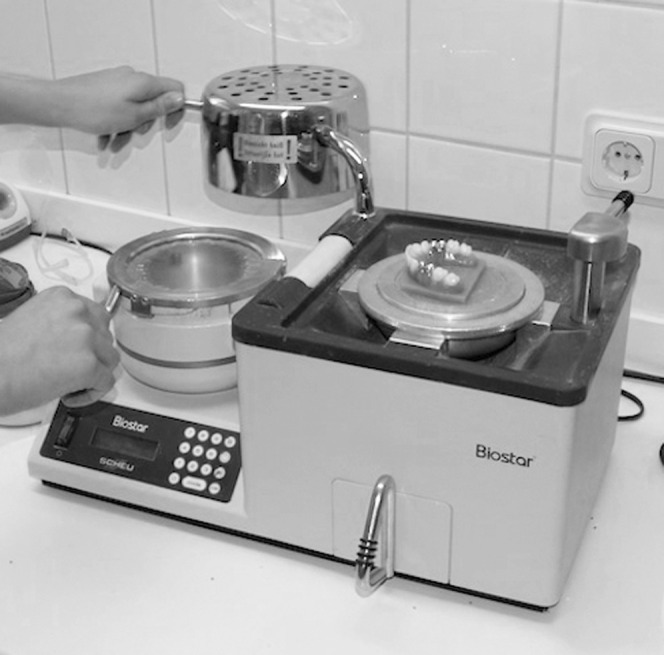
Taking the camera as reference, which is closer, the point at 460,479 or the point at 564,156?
the point at 460,479

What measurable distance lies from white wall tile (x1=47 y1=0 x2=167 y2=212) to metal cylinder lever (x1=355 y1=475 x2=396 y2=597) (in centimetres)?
68

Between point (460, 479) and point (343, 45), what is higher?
point (343, 45)

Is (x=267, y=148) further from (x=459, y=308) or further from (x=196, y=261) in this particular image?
(x=459, y=308)

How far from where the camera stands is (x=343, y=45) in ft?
3.99

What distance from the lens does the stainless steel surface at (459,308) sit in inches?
34.2

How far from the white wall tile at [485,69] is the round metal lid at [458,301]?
253mm

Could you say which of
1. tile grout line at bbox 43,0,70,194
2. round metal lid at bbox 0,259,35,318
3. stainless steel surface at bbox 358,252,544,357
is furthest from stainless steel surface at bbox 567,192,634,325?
tile grout line at bbox 43,0,70,194

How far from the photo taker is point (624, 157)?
3.69 ft

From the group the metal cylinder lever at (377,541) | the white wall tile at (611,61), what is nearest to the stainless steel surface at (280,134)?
the white wall tile at (611,61)

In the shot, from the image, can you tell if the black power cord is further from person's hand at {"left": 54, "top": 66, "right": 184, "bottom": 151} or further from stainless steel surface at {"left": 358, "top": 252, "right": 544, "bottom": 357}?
person's hand at {"left": 54, "top": 66, "right": 184, "bottom": 151}

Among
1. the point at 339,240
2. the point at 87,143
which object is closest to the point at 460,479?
the point at 339,240

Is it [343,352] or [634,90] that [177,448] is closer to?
[343,352]

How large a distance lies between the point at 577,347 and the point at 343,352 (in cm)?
18

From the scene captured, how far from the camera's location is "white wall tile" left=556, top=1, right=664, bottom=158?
107cm
